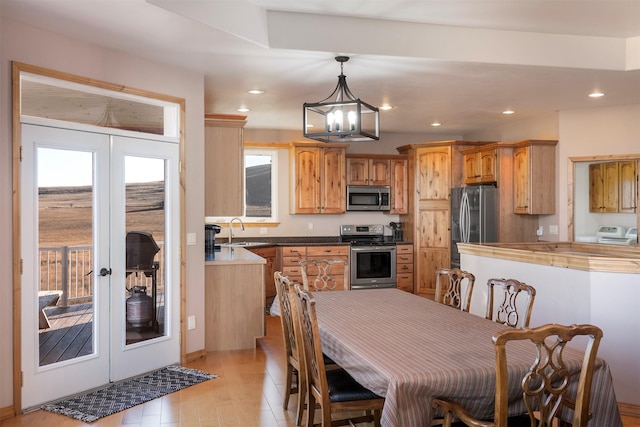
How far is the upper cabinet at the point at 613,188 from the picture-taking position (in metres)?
7.35

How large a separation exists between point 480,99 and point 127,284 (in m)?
4.06

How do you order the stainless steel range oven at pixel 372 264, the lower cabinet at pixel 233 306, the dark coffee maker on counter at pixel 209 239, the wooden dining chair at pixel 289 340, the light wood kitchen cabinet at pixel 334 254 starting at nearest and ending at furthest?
1. the wooden dining chair at pixel 289 340
2. the lower cabinet at pixel 233 306
3. the dark coffee maker on counter at pixel 209 239
4. the light wood kitchen cabinet at pixel 334 254
5. the stainless steel range oven at pixel 372 264

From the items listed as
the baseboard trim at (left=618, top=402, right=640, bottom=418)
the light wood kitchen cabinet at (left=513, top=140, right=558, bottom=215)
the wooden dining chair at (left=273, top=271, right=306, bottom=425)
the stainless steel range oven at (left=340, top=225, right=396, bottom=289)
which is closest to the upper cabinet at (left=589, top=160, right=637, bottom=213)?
the light wood kitchen cabinet at (left=513, top=140, right=558, bottom=215)

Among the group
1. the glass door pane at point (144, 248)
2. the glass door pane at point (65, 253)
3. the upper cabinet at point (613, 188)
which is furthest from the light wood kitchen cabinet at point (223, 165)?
the upper cabinet at point (613, 188)

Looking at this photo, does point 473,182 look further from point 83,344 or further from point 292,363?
point 83,344

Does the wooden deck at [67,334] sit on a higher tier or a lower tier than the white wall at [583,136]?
lower

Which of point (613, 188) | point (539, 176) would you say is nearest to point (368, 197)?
point (539, 176)

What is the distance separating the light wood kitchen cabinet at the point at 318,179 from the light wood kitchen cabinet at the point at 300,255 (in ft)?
2.04

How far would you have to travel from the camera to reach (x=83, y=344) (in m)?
3.92

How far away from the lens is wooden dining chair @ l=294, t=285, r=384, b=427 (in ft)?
8.51

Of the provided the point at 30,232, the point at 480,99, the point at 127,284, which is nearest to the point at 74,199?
the point at 30,232

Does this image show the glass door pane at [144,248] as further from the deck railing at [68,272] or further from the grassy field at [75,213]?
the deck railing at [68,272]

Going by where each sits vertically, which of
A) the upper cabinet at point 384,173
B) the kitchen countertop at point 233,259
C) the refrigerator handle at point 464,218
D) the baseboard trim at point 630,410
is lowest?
the baseboard trim at point 630,410

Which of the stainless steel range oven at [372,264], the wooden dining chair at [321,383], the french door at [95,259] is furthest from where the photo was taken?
the stainless steel range oven at [372,264]
